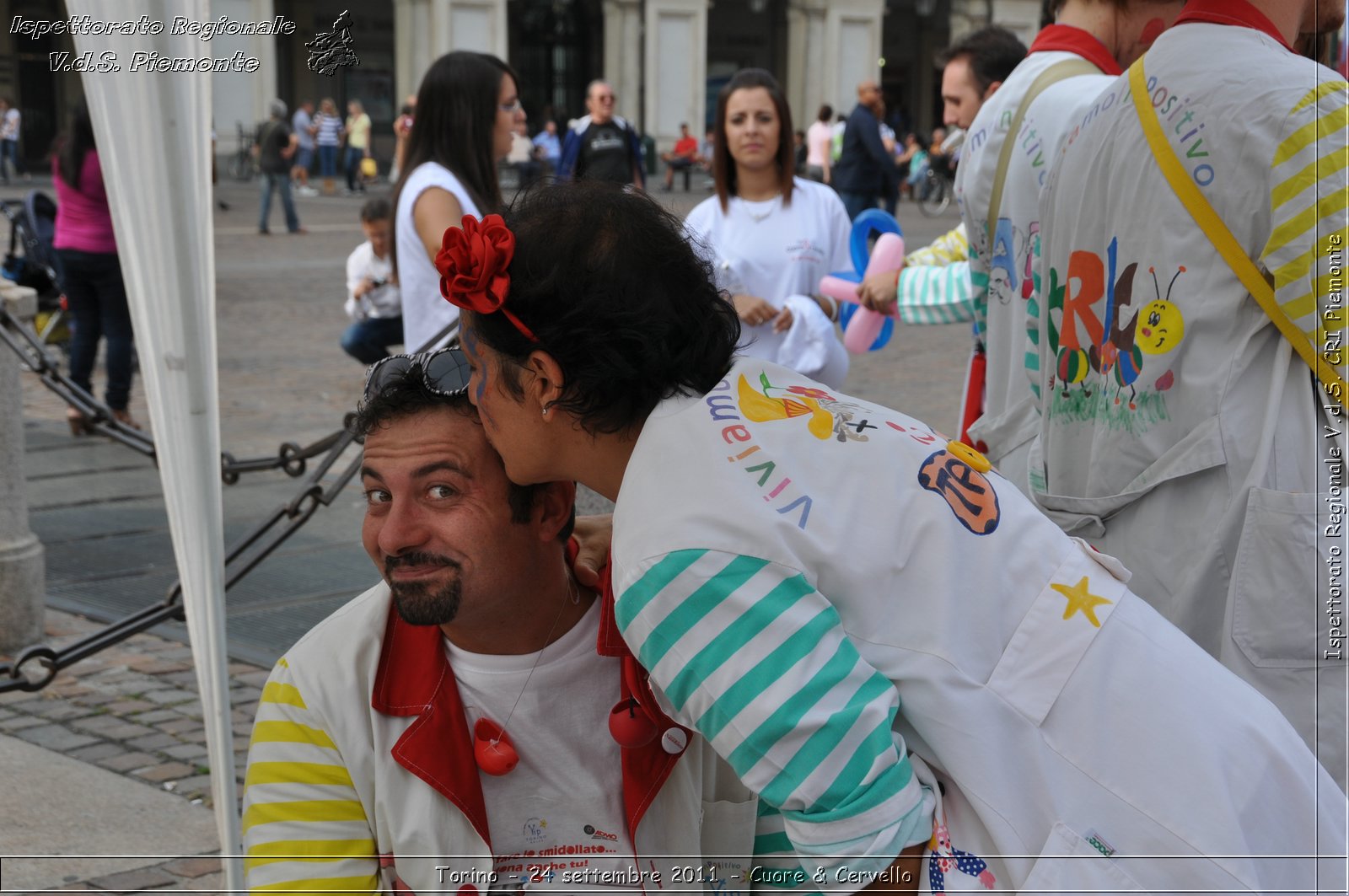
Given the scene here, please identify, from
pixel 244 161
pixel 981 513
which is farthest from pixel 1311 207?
pixel 244 161

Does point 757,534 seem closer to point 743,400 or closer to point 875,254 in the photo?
point 743,400

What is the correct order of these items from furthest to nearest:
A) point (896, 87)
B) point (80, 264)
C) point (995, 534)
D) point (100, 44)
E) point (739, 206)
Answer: point (896, 87)
point (80, 264)
point (739, 206)
point (100, 44)
point (995, 534)

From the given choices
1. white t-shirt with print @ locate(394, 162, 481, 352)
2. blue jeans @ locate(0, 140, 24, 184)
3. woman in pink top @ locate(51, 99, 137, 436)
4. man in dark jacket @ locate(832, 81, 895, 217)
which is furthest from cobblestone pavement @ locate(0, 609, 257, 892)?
blue jeans @ locate(0, 140, 24, 184)

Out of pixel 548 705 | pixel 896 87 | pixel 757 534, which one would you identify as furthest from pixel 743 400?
pixel 896 87

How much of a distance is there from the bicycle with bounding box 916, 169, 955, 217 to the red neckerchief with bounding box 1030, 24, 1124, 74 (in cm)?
2575

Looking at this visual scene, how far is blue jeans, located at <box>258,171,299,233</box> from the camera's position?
814 inches

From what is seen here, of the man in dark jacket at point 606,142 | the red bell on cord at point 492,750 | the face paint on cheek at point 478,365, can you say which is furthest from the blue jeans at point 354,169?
the face paint on cheek at point 478,365

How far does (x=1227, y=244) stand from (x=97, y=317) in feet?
25.1

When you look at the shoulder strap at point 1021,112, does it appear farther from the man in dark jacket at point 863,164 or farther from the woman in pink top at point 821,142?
the woman in pink top at point 821,142

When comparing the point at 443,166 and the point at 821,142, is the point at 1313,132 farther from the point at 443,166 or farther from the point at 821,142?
the point at 821,142

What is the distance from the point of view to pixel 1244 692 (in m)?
1.71

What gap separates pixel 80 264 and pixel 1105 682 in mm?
7743

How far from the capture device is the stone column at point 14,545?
474 cm

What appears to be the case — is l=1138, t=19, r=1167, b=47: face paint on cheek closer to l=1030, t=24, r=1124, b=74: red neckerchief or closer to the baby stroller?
l=1030, t=24, r=1124, b=74: red neckerchief
